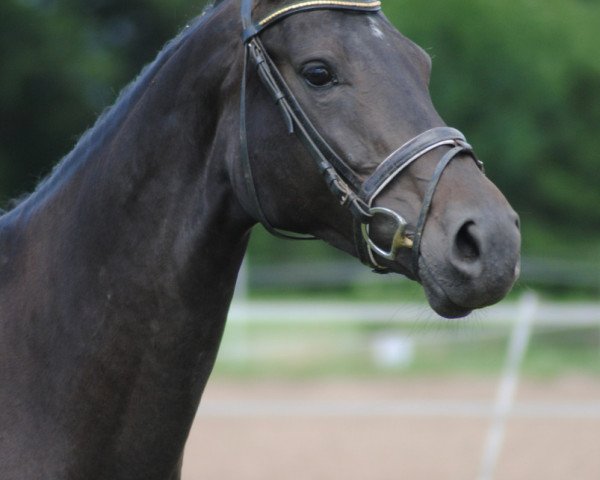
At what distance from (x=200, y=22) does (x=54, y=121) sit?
18751 millimetres

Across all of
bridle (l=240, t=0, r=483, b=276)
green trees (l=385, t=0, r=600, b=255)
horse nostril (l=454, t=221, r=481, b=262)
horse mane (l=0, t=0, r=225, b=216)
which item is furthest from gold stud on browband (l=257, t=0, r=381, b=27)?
green trees (l=385, t=0, r=600, b=255)

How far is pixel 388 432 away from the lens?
11039 mm

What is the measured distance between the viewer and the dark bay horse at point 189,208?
2.54 meters

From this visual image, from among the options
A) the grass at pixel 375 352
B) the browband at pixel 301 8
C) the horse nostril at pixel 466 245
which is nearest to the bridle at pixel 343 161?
the browband at pixel 301 8

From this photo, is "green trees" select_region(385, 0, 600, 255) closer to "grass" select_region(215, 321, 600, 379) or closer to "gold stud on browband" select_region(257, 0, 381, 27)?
"grass" select_region(215, 321, 600, 379)

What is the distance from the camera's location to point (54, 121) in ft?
68.8

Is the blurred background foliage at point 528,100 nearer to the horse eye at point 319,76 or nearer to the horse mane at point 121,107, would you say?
the horse mane at point 121,107

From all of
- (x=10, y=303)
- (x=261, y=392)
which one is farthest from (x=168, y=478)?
(x=261, y=392)

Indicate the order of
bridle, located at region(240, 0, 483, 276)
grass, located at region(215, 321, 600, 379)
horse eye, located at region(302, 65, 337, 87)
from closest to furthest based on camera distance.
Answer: bridle, located at region(240, 0, 483, 276)
horse eye, located at region(302, 65, 337, 87)
grass, located at region(215, 321, 600, 379)

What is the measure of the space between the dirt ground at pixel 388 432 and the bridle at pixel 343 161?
16.3ft

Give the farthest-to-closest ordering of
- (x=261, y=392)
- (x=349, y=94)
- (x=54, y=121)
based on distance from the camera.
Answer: (x=54, y=121) → (x=261, y=392) → (x=349, y=94)

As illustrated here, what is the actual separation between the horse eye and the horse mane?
0.41 metres

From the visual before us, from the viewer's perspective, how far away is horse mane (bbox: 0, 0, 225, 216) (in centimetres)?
290

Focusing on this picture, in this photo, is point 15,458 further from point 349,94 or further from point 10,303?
point 349,94
